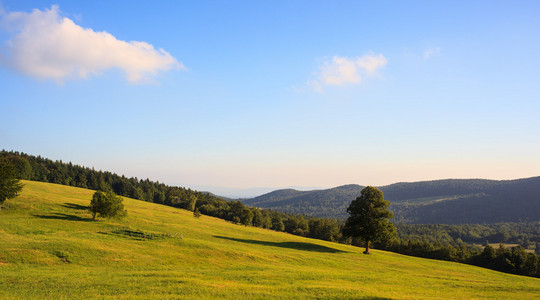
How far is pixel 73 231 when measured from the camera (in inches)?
1734

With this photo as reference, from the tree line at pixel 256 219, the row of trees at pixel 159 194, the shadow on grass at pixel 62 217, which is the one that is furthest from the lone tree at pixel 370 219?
the row of trees at pixel 159 194

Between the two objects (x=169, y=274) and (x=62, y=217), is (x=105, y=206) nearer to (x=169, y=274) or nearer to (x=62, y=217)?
(x=62, y=217)

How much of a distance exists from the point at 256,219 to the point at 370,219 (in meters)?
89.4

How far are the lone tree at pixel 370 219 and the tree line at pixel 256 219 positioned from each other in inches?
108

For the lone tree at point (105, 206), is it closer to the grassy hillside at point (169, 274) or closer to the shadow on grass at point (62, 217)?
the shadow on grass at point (62, 217)

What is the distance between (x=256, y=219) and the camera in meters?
136

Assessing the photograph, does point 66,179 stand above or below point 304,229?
above

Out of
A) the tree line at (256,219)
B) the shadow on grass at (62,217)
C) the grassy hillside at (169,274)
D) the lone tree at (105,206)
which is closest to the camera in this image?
the grassy hillside at (169,274)

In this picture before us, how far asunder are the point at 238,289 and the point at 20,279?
16.6 metres

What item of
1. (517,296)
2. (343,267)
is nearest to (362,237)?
(343,267)

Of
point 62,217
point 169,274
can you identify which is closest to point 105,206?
point 62,217

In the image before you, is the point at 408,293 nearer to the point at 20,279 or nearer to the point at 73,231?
the point at 20,279

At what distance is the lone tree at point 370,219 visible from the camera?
53.1 m

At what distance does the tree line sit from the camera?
7575 cm
